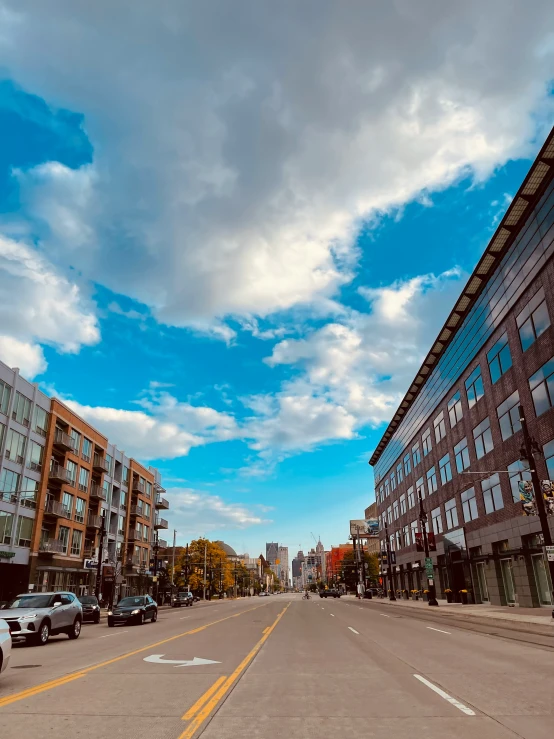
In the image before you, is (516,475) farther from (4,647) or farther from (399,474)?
(399,474)

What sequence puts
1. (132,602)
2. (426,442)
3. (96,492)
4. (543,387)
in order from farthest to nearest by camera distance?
(426,442), (96,492), (543,387), (132,602)

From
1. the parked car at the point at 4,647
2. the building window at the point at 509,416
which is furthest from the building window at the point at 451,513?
the parked car at the point at 4,647

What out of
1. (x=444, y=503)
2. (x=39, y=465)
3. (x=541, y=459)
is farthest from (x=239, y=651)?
(x=444, y=503)

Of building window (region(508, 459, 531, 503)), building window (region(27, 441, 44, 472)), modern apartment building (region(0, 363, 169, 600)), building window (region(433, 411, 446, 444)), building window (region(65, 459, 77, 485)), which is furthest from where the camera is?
building window (region(433, 411, 446, 444))

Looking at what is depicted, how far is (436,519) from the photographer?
55.9 meters

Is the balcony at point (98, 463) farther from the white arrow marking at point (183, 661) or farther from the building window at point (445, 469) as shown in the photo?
the white arrow marking at point (183, 661)

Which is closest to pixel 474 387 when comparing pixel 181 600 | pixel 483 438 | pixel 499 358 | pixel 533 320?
pixel 483 438

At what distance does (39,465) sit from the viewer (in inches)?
1778

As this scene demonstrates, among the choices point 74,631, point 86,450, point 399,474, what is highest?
point 399,474

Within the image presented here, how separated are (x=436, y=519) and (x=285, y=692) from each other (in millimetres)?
50855

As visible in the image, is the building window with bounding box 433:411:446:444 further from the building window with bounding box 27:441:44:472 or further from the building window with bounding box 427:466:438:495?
the building window with bounding box 27:441:44:472

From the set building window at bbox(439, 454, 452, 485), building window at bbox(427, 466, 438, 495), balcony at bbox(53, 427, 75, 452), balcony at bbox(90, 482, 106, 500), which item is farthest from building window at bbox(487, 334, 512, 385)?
balcony at bbox(90, 482, 106, 500)

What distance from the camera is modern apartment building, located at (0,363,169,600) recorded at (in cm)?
4072

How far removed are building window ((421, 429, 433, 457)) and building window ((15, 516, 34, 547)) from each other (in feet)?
124
